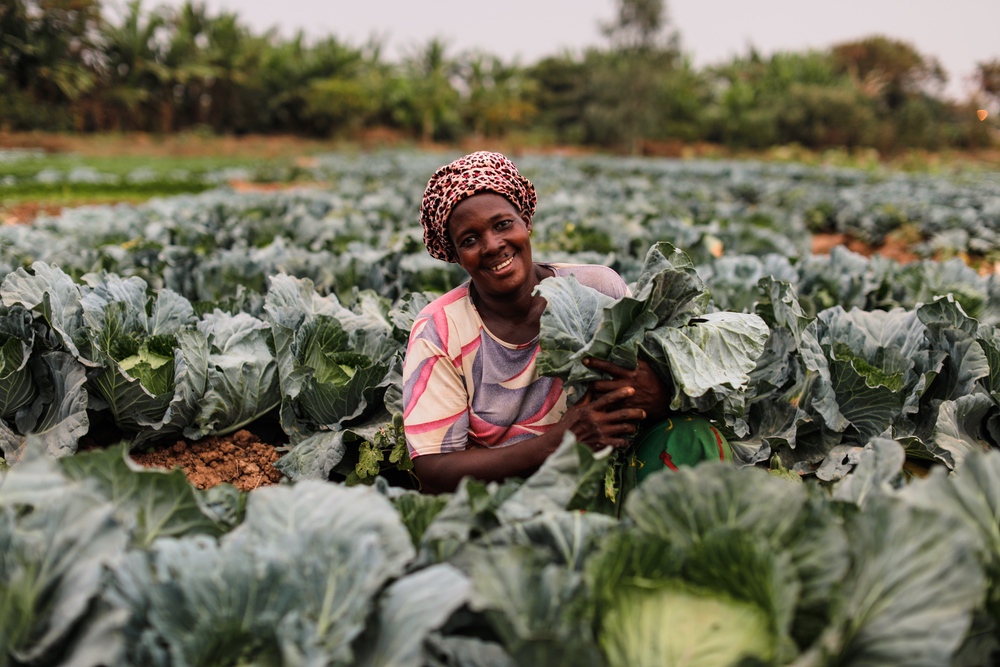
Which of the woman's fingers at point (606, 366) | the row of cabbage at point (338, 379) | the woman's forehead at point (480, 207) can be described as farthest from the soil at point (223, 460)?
the woman's fingers at point (606, 366)

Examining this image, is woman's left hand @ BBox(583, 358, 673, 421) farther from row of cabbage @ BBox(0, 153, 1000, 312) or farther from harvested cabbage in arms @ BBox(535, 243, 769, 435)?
row of cabbage @ BBox(0, 153, 1000, 312)

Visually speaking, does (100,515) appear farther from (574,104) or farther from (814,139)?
(574,104)

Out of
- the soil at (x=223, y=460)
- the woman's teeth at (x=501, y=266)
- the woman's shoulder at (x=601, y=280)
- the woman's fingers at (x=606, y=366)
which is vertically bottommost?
the soil at (x=223, y=460)

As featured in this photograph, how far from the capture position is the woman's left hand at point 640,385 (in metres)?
1.88

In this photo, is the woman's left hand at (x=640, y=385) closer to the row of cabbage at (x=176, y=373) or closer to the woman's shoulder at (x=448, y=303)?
the woman's shoulder at (x=448, y=303)

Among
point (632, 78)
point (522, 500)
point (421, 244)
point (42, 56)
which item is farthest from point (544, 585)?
point (632, 78)

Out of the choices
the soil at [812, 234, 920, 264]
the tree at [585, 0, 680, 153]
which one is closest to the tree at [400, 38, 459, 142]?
the tree at [585, 0, 680, 153]

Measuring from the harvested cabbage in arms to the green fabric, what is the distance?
73 mm

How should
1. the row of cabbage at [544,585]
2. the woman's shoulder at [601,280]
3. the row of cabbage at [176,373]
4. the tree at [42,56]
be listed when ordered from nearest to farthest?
the row of cabbage at [544,585], the woman's shoulder at [601,280], the row of cabbage at [176,373], the tree at [42,56]

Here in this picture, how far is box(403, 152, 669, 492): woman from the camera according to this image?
1.97m

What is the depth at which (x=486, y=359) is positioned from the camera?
7.00 feet

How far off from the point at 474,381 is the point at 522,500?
2.50 ft

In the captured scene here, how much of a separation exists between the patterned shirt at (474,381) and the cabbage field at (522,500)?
11.3 inches

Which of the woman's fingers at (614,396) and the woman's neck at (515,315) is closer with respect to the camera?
the woman's fingers at (614,396)
